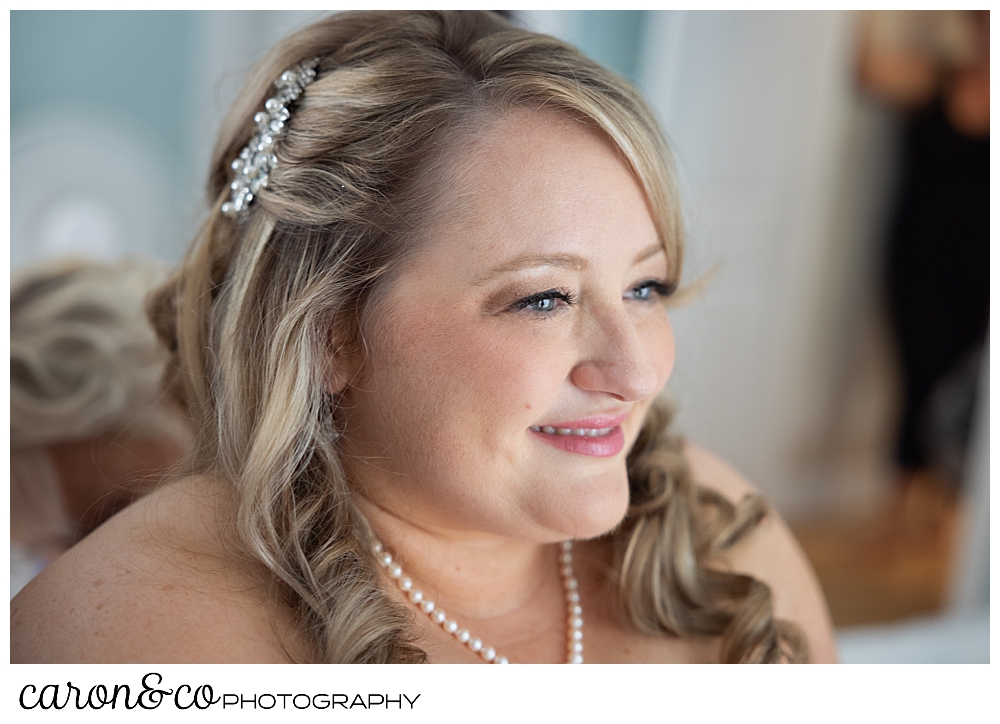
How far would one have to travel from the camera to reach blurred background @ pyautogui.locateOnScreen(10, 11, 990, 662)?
296 centimetres

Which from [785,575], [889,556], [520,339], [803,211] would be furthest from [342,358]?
[889,556]

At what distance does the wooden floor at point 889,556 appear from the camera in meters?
3.11

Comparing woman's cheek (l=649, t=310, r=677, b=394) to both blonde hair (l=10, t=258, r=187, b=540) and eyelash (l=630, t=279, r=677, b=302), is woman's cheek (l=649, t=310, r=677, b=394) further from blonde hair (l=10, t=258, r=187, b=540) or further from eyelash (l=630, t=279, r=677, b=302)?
blonde hair (l=10, t=258, r=187, b=540)

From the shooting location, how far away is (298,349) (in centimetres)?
104

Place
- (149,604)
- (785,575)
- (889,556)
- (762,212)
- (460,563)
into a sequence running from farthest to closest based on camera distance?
(889,556)
(762,212)
(785,575)
(460,563)
(149,604)

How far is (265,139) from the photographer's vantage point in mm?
1096

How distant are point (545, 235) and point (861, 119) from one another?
3.11m

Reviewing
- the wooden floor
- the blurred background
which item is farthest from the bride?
Result: the wooden floor

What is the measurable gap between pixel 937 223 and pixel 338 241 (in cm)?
318

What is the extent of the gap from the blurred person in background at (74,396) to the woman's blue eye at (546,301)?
889 mm

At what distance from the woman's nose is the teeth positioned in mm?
57

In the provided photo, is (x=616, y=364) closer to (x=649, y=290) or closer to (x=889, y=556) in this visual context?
(x=649, y=290)
